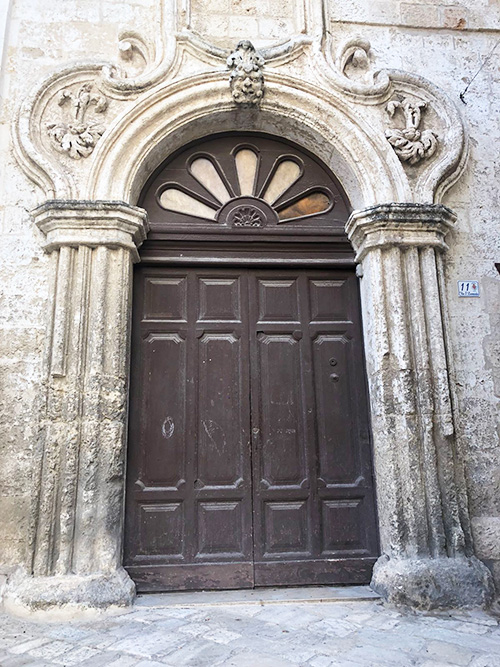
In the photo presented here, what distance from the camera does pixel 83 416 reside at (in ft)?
11.9

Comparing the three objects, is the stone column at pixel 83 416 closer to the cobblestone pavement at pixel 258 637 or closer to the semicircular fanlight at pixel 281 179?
the cobblestone pavement at pixel 258 637

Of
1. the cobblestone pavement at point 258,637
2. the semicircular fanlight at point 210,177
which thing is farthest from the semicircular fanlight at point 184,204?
the cobblestone pavement at point 258,637

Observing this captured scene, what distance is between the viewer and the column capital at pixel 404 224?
4.04m

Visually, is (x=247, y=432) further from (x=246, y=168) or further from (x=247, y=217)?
(x=246, y=168)

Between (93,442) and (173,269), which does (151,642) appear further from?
(173,269)

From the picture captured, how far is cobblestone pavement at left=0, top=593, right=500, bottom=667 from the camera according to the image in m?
2.64

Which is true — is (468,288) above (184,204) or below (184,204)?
below

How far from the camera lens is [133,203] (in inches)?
164

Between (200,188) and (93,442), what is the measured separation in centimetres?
213

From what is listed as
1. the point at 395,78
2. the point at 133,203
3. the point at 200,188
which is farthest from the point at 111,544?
the point at 395,78

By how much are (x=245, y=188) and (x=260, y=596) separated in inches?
118

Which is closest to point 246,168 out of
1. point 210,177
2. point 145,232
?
point 210,177

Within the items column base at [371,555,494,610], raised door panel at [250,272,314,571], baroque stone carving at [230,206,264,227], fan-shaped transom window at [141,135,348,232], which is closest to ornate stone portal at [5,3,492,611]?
column base at [371,555,494,610]

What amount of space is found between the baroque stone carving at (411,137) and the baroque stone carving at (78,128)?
2.21 meters
